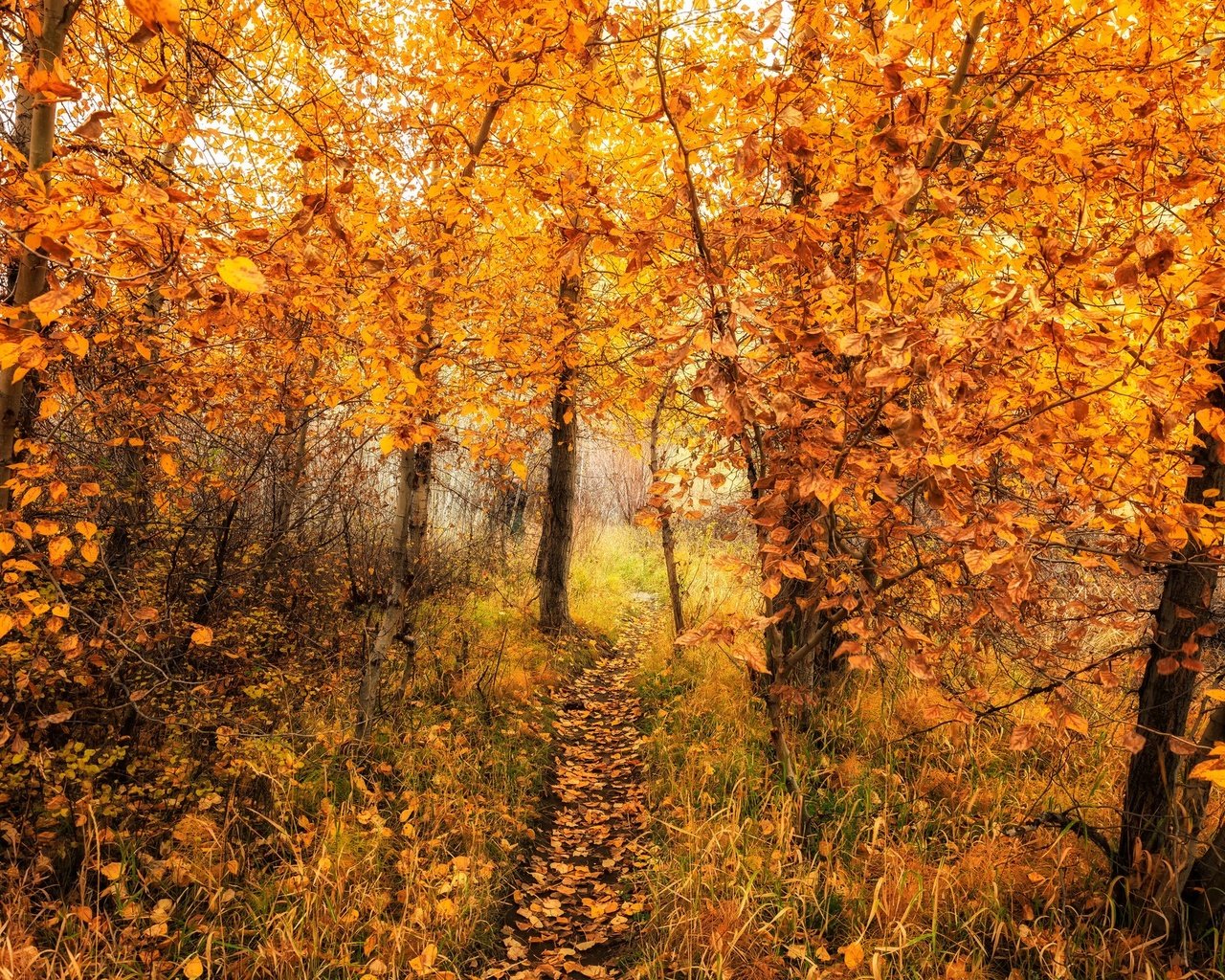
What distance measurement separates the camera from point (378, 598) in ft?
23.3

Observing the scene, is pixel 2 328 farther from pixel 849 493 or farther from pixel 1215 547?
pixel 1215 547

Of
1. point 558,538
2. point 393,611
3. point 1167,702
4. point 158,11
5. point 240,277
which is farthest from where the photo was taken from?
point 558,538

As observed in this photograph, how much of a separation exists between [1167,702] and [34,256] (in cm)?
529

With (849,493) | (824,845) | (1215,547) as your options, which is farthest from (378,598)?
(1215,547)

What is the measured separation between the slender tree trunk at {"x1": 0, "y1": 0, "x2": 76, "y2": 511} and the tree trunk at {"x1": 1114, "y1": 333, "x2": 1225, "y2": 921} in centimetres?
501

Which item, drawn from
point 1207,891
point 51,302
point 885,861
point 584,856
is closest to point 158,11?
point 51,302

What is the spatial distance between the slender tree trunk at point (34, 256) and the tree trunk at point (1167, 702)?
5011mm

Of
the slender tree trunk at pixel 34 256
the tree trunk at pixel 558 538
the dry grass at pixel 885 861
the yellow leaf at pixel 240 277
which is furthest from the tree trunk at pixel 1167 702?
the tree trunk at pixel 558 538

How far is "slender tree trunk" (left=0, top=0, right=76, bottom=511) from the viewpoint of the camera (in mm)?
2254

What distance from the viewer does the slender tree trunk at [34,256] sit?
2254 millimetres

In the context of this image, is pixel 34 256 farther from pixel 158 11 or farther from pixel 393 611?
pixel 393 611

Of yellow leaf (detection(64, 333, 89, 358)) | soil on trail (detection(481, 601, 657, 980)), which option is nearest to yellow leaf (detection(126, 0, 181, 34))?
yellow leaf (detection(64, 333, 89, 358))

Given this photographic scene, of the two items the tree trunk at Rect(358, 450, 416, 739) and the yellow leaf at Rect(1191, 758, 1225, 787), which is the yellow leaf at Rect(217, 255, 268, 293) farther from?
the tree trunk at Rect(358, 450, 416, 739)

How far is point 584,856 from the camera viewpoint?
465cm
